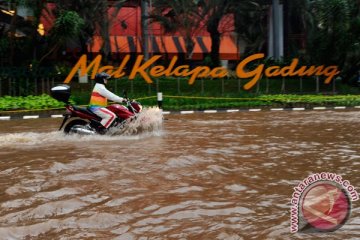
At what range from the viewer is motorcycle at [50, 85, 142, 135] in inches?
448

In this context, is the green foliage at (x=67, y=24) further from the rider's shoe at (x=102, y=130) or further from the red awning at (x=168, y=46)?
the rider's shoe at (x=102, y=130)

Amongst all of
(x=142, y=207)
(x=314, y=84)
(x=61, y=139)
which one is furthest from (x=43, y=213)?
(x=314, y=84)

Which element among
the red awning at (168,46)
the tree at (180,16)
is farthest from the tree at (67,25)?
the red awning at (168,46)

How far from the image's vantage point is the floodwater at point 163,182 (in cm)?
486

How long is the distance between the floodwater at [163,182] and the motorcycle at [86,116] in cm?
25

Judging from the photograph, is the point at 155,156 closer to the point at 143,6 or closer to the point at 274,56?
the point at 143,6

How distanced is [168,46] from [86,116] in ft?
90.5

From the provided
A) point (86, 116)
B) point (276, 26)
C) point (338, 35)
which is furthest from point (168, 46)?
point (86, 116)

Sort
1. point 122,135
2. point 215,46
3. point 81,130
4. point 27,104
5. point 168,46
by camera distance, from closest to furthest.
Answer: point 81,130 < point 122,135 < point 27,104 < point 215,46 < point 168,46

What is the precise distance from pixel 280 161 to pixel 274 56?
27.3m

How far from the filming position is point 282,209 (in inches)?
215

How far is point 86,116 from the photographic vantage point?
11.4 m

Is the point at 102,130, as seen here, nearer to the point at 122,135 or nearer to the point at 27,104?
the point at 122,135

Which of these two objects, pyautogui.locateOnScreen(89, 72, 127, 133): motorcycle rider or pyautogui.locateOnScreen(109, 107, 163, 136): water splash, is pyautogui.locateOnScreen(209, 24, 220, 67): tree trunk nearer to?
pyautogui.locateOnScreen(109, 107, 163, 136): water splash
